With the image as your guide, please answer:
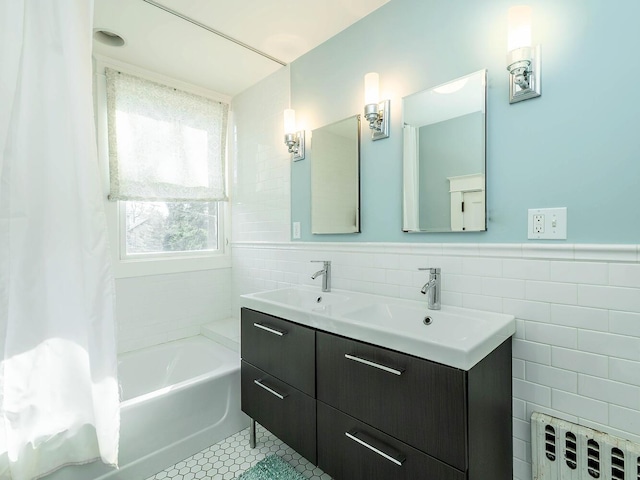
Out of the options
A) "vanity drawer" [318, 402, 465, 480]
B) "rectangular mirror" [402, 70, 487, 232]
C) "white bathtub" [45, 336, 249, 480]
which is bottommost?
"white bathtub" [45, 336, 249, 480]

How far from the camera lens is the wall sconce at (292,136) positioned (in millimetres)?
2193

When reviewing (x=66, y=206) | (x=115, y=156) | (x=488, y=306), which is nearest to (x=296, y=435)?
(x=488, y=306)

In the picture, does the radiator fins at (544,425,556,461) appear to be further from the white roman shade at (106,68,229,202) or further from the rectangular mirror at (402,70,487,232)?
the white roman shade at (106,68,229,202)

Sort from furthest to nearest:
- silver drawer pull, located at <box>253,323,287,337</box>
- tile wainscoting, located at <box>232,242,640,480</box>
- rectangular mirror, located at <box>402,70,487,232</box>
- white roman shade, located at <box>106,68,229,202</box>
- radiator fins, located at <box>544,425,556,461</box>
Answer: white roman shade, located at <box>106,68,229,202</box> < silver drawer pull, located at <box>253,323,287,337</box> < rectangular mirror, located at <box>402,70,487,232</box> < radiator fins, located at <box>544,425,556,461</box> < tile wainscoting, located at <box>232,242,640,480</box>

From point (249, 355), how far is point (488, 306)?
118 centimetres

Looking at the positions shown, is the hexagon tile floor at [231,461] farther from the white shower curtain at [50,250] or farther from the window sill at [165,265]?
the window sill at [165,265]

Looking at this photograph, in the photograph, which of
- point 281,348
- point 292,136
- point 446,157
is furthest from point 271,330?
point 292,136

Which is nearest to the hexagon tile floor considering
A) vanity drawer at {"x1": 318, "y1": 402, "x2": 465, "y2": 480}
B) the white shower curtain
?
vanity drawer at {"x1": 318, "y1": 402, "x2": 465, "y2": 480}

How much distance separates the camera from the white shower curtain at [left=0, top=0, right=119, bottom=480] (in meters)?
1.07

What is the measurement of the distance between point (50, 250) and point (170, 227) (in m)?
1.51

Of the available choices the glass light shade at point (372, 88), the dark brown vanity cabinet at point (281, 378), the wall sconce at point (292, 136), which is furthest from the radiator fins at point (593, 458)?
the wall sconce at point (292, 136)

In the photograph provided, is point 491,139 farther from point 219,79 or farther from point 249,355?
point 219,79

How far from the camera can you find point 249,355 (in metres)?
1.74

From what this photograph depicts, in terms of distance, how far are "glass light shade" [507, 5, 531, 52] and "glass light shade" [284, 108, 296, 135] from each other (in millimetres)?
1308
